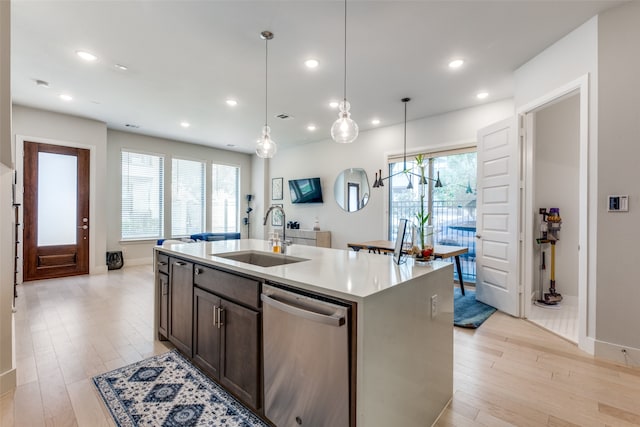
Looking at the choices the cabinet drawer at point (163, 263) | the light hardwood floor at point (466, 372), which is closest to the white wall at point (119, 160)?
the light hardwood floor at point (466, 372)

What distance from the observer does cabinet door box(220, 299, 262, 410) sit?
5.41ft

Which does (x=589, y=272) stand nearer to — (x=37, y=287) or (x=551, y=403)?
(x=551, y=403)

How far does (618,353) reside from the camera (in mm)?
2395

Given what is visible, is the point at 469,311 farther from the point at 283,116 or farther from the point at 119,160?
the point at 119,160

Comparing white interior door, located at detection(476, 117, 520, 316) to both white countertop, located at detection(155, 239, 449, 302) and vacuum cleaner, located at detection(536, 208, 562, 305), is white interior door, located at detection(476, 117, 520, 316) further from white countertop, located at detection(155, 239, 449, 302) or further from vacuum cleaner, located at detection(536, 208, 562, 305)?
white countertop, located at detection(155, 239, 449, 302)

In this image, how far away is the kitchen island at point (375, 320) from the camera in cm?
120

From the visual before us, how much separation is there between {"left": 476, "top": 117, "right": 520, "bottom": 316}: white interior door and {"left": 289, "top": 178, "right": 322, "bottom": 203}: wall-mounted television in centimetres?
358

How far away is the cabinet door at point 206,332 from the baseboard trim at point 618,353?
3.09m

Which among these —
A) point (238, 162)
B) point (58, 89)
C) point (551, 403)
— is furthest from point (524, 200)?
point (238, 162)

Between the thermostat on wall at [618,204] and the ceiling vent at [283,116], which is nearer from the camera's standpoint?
the thermostat on wall at [618,204]

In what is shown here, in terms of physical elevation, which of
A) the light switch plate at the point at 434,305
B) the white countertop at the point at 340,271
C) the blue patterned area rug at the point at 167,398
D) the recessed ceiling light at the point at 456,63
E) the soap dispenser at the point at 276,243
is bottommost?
the blue patterned area rug at the point at 167,398

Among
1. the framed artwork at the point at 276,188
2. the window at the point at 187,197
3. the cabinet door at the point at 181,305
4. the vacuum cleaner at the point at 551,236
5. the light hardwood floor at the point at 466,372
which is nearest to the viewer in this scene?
the light hardwood floor at the point at 466,372

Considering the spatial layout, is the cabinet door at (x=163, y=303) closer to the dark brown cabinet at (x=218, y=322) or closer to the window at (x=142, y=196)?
the dark brown cabinet at (x=218, y=322)

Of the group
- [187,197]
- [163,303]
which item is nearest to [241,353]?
[163,303]
